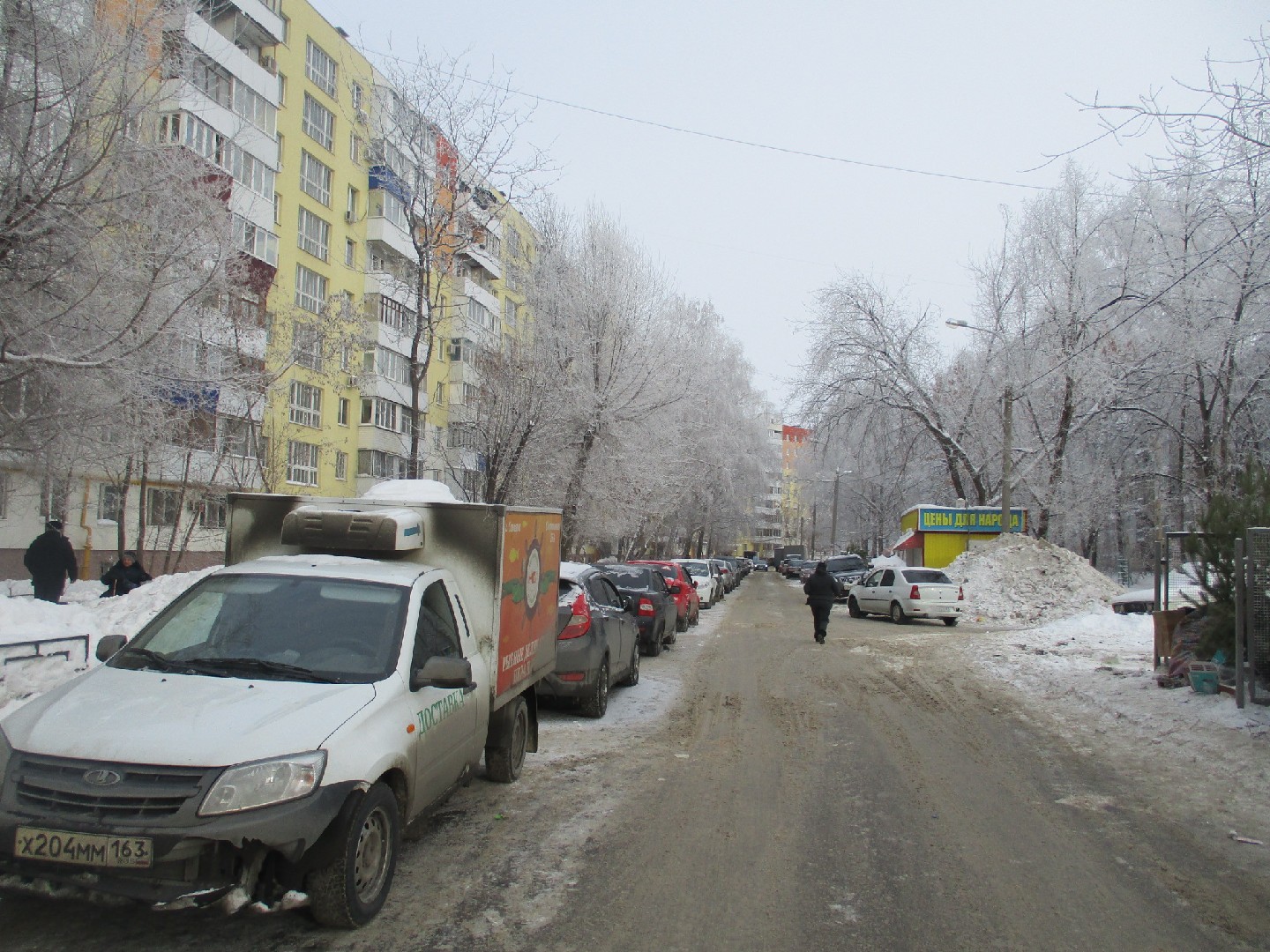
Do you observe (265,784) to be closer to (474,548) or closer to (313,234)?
(474,548)

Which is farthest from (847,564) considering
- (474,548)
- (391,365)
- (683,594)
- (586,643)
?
(474,548)

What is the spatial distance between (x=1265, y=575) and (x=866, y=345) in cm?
2875

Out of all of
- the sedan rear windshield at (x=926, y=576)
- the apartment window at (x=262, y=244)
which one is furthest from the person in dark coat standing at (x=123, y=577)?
the sedan rear windshield at (x=926, y=576)

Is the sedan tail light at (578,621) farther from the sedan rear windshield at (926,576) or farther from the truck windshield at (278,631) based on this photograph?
the sedan rear windshield at (926,576)

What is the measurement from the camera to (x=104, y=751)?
3.68m

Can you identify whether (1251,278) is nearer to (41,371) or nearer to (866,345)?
(41,371)

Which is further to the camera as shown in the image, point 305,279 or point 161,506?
point 305,279

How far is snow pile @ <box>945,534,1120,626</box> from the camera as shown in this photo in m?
25.7

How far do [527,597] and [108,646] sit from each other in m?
2.69

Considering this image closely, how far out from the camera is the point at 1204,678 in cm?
943

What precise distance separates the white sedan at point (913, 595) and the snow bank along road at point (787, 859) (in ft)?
47.9

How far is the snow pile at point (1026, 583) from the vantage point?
25.7 m

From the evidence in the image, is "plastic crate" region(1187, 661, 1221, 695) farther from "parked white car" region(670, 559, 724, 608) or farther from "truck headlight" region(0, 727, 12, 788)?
"parked white car" region(670, 559, 724, 608)

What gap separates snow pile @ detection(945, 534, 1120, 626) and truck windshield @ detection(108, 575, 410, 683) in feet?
75.7
